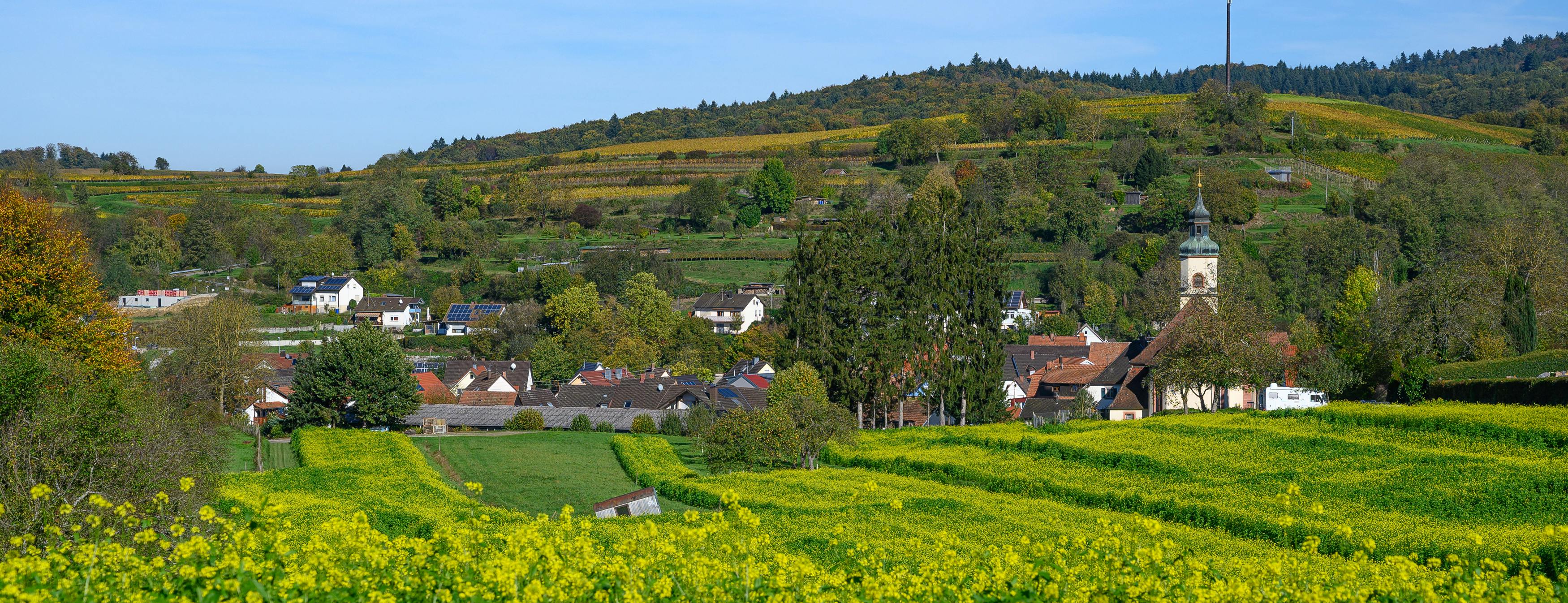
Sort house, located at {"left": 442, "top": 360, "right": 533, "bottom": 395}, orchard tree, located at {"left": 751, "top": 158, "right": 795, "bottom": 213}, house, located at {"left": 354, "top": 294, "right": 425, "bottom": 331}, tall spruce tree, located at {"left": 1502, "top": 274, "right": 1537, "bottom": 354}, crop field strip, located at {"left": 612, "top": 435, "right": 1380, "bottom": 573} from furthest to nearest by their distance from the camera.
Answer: orchard tree, located at {"left": 751, "top": 158, "right": 795, "bottom": 213}
house, located at {"left": 354, "top": 294, "right": 425, "bottom": 331}
house, located at {"left": 442, "top": 360, "right": 533, "bottom": 395}
tall spruce tree, located at {"left": 1502, "top": 274, "right": 1537, "bottom": 354}
crop field strip, located at {"left": 612, "top": 435, "right": 1380, "bottom": 573}

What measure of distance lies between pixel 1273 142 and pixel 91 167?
516 feet

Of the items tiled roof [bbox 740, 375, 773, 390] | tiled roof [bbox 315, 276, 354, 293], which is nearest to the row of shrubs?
tiled roof [bbox 740, 375, 773, 390]

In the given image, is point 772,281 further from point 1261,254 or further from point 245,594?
point 245,594

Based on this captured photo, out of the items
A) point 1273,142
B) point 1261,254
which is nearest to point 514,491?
point 1261,254

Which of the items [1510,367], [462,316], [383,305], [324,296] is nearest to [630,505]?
[1510,367]

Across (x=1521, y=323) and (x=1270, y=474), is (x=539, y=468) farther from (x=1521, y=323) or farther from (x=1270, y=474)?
(x=1521, y=323)

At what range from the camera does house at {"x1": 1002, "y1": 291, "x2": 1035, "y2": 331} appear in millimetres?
87756

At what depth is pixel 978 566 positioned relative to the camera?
35.8ft

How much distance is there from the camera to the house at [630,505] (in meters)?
31.2

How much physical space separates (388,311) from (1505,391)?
262ft

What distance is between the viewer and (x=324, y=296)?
3844 inches

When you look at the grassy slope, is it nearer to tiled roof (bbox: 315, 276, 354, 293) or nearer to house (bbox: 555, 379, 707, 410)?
house (bbox: 555, 379, 707, 410)

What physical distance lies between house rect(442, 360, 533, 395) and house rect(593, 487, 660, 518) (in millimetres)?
40512

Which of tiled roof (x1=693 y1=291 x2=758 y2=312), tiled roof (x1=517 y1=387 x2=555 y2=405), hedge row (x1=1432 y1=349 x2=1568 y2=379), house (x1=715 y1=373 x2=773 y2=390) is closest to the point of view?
hedge row (x1=1432 y1=349 x2=1568 y2=379)
